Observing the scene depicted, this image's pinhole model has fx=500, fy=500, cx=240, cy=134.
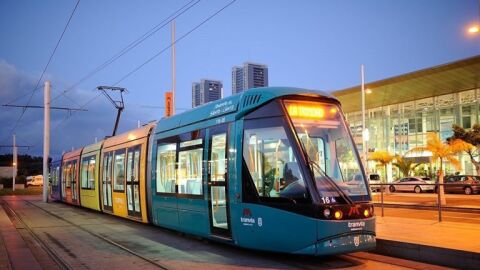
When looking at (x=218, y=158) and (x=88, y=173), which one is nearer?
(x=218, y=158)

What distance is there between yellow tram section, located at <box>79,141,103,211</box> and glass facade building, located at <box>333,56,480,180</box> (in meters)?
29.7

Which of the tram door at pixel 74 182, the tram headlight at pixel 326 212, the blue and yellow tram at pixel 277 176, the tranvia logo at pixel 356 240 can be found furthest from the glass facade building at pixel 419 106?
the tram headlight at pixel 326 212

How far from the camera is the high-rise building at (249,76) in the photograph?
42219 mm

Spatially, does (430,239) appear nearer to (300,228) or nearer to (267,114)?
(300,228)

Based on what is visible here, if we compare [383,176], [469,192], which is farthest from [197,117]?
[383,176]

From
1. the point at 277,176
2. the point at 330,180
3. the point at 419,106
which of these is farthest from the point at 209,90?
the point at 330,180

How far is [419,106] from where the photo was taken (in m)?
53.1

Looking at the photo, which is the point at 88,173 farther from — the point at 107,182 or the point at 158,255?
the point at 158,255

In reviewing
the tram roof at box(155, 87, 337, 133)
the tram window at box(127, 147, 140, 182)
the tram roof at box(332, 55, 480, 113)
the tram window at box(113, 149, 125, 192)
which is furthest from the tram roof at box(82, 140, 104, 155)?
the tram roof at box(332, 55, 480, 113)

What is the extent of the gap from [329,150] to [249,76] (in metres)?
33.4

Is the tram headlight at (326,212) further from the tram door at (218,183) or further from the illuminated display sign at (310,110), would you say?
the tram door at (218,183)

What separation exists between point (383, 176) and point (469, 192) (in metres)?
18.7

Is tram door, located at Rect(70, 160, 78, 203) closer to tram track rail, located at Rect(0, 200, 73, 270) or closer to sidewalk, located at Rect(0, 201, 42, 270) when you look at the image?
tram track rail, located at Rect(0, 200, 73, 270)

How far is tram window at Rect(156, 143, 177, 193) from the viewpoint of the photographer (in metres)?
13.4
